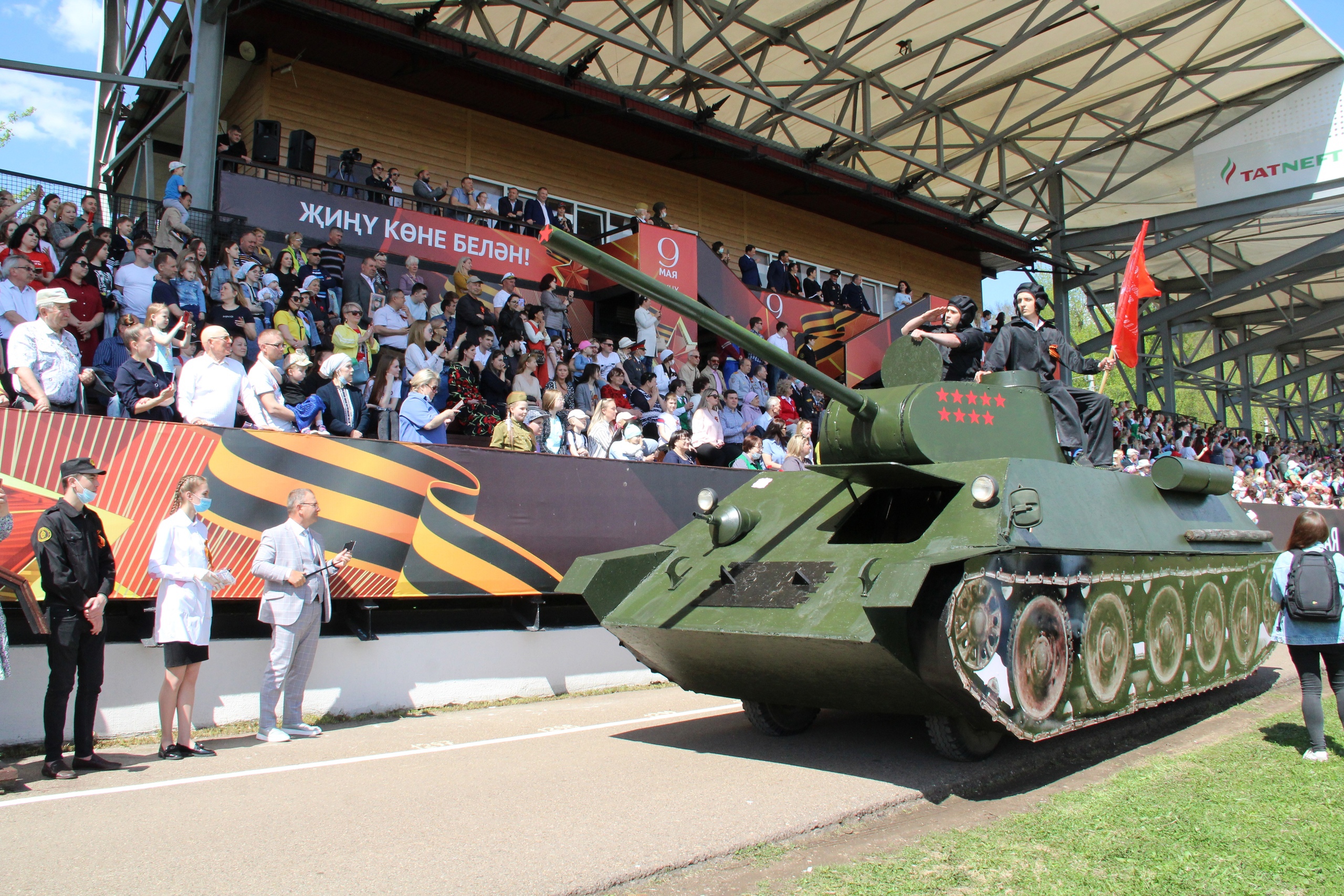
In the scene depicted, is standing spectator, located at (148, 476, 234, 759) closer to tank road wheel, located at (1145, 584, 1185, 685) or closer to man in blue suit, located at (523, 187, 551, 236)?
tank road wheel, located at (1145, 584, 1185, 685)

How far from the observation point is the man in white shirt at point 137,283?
10273 mm

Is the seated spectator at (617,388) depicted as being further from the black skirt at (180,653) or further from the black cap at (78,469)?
the black cap at (78,469)

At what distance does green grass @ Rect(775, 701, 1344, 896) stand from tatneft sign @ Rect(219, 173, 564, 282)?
11395 mm

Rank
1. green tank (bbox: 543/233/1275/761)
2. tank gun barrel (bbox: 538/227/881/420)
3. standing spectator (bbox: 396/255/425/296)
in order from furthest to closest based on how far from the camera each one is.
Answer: standing spectator (bbox: 396/255/425/296) → green tank (bbox: 543/233/1275/761) → tank gun barrel (bbox: 538/227/881/420)

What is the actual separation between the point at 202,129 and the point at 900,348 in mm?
9998

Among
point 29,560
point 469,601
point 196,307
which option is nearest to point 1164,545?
point 469,601

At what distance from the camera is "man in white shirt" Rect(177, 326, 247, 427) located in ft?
27.0

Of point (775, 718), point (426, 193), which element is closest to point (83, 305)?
point (426, 193)

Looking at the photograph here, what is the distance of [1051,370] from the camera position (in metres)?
8.79

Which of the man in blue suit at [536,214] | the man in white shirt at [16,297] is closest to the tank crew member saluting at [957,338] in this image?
the man in white shirt at [16,297]

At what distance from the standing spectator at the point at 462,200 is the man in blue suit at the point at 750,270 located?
17.1 ft

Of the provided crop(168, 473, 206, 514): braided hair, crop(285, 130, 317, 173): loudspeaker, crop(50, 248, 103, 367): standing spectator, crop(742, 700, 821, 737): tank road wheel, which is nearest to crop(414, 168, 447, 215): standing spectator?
crop(285, 130, 317, 173): loudspeaker

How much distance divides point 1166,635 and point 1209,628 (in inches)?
46.2

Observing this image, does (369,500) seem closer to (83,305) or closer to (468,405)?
(468,405)
